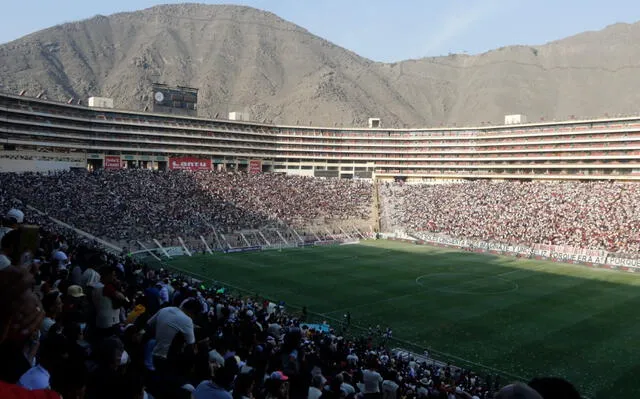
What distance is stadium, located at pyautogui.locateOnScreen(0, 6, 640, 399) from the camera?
7414 millimetres

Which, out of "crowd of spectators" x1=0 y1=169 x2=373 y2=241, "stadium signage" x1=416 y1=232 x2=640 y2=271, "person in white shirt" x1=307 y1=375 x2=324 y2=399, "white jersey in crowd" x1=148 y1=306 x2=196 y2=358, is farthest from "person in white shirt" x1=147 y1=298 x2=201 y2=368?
"stadium signage" x1=416 y1=232 x2=640 y2=271

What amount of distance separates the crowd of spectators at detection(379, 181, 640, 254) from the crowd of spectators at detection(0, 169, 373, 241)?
25.4 feet

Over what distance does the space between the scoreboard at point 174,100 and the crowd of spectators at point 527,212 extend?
4196 centimetres

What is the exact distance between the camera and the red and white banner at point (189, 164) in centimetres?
8869

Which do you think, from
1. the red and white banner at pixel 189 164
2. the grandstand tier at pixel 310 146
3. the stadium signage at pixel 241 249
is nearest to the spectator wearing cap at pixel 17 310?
the stadium signage at pixel 241 249

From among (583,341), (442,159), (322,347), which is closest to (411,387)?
(322,347)

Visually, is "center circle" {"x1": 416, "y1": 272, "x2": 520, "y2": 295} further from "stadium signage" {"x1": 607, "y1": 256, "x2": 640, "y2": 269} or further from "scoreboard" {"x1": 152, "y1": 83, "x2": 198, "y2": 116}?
"scoreboard" {"x1": 152, "y1": 83, "x2": 198, "y2": 116}

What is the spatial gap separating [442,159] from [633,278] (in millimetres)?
58766

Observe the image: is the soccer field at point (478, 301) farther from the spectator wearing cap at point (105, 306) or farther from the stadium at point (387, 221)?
the spectator wearing cap at point (105, 306)

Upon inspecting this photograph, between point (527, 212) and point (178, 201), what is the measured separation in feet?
152

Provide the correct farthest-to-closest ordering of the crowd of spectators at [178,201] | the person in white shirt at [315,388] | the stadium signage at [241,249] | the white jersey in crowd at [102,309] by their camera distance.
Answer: the stadium signage at [241,249] < the crowd of spectators at [178,201] < the white jersey in crowd at [102,309] < the person in white shirt at [315,388]

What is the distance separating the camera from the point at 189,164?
9056 centimetres

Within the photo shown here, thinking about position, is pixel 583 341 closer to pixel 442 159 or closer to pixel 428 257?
pixel 428 257

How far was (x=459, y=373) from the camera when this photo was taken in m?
22.1
